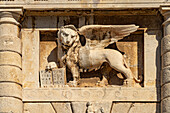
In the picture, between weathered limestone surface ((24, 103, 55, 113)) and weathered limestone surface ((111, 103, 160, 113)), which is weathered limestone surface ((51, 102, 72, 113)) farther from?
weathered limestone surface ((111, 103, 160, 113))

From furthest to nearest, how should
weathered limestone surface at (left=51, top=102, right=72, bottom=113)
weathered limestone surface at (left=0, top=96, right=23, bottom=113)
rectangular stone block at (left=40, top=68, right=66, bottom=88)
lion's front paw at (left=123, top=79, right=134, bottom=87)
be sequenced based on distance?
1. rectangular stone block at (left=40, top=68, right=66, bottom=88)
2. lion's front paw at (left=123, top=79, right=134, bottom=87)
3. weathered limestone surface at (left=51, top=102, right=72, bottom=113)
4. weathered limestone surface at (left=0, top=96, right=23, bottom=113)

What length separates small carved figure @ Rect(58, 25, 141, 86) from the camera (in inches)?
546

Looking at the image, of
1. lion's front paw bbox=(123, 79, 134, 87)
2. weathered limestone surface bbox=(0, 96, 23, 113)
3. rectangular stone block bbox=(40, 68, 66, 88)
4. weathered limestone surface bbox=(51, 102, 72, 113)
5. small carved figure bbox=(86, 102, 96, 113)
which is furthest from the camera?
rectangular stone block bbox=(40, 68, 66, 88)

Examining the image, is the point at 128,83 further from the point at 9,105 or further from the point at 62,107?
the point at 9,105

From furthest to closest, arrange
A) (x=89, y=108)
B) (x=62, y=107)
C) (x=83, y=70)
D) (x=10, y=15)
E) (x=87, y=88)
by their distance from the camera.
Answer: (x=83, y=70)
(x=10, y=15)
(x=87, y=88)
(x=62, y=107)
(x=89, y=108)

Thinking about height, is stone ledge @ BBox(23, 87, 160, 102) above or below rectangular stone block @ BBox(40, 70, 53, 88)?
below

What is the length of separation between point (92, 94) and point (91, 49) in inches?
38.8

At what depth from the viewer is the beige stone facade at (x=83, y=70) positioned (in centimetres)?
1360

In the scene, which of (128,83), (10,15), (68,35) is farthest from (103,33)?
(10,15)

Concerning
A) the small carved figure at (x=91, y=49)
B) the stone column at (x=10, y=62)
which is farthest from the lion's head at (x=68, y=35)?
the stone column at (x=10, y=62)

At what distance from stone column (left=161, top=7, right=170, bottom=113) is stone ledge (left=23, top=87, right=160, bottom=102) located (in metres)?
0.25

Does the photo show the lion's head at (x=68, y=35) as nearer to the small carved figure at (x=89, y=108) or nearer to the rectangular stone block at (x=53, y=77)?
the rectangular stone block at (x=53, y=77)

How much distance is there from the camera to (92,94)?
45.0 ft

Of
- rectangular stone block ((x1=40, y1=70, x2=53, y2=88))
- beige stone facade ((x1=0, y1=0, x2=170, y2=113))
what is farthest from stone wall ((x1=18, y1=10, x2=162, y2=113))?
rectangular stone block ((x1=40, y1=70, x2=53, y2=88))
